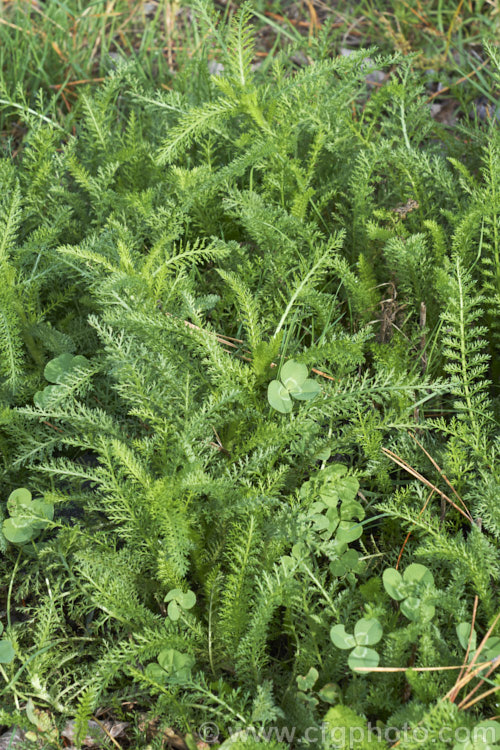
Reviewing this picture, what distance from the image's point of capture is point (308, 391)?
A: 1709 mm

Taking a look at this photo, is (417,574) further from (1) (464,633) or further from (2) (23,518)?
(2) (23,518)

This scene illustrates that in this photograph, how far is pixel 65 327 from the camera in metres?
2.23

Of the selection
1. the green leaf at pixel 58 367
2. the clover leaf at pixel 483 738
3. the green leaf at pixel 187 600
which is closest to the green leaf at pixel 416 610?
the clover leaf at pixel 483 738

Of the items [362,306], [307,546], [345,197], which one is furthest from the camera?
[345,197]

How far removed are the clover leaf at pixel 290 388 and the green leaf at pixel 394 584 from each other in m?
0.48

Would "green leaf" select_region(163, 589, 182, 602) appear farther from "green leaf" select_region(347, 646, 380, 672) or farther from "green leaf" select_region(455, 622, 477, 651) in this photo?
"green leaf" select_region(455, 622, 477, 651)

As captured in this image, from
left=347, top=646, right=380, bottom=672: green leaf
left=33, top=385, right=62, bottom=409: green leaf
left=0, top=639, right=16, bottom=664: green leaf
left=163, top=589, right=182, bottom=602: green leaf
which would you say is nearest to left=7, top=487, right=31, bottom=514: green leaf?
left=33, top=385, right=62, bottom=409: green leaf

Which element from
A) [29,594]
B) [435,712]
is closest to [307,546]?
[435,712]

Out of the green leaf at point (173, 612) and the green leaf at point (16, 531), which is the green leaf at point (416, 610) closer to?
the green leaf at point (173, 612)

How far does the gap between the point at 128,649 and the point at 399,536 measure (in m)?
0.79

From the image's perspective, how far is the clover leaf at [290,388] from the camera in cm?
169

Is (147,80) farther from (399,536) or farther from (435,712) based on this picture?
(435,712)

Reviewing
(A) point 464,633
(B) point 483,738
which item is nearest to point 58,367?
(A) point 464,633

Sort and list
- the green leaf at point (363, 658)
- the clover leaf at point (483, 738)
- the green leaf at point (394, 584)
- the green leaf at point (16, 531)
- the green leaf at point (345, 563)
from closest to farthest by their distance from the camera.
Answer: the clover leaf at point (483, 738)
the green leaf at point (363, 658)
the green leaf at point (394, 584)
the green leaf at point (345, 563)
the green leaf at point (16, 531)
